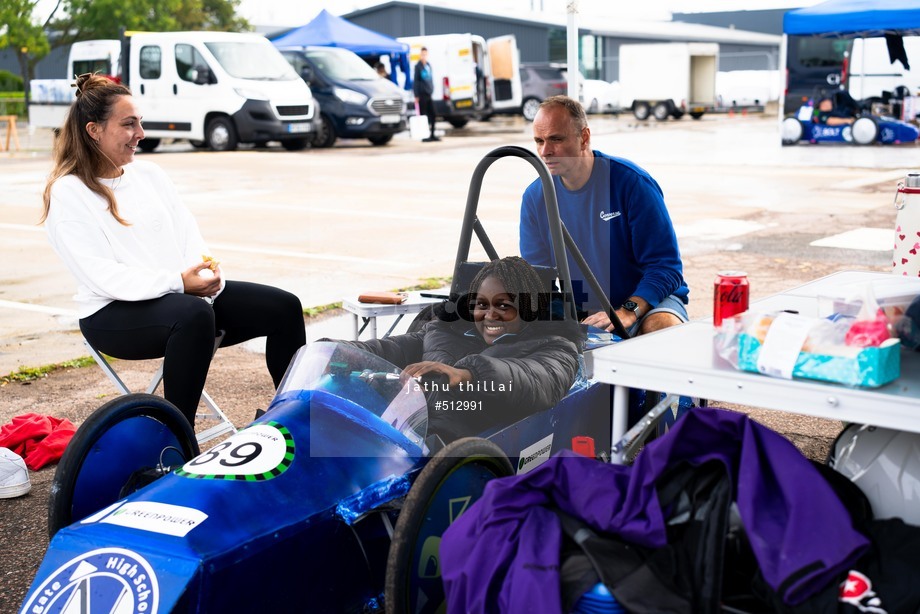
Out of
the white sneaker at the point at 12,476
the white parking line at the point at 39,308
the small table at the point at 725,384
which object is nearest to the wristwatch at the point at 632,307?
the small table at the point at 725,384

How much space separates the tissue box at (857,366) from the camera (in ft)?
7.35

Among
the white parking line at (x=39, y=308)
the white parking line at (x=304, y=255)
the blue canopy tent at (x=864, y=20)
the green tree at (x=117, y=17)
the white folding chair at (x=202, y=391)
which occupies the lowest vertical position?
the white parking line at (x=39, y=308)

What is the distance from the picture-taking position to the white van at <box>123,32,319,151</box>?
1897 cm

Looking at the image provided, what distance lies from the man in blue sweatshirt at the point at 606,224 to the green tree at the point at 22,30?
111 feet

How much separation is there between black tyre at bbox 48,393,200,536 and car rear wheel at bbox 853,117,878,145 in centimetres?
1811

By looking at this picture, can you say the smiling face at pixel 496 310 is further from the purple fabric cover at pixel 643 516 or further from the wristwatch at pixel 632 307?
the purple fabric cover at pixel 643 516

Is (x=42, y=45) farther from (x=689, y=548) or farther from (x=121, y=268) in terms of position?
(x=689, y=548)

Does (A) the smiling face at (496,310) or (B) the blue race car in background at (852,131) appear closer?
(A) the smiling face at (496,310)

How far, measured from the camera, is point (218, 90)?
62.3 ft

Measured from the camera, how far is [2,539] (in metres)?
3.62

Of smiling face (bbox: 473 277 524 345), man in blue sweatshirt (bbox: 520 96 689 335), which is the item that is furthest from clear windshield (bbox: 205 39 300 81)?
smiling face (bbox: 473 277 524 345)

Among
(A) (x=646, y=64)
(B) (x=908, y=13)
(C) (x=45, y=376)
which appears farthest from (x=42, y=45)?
(C) (x=45, y=376)

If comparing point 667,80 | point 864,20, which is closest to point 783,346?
point 864,20

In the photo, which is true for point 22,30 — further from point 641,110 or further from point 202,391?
point 202,391
